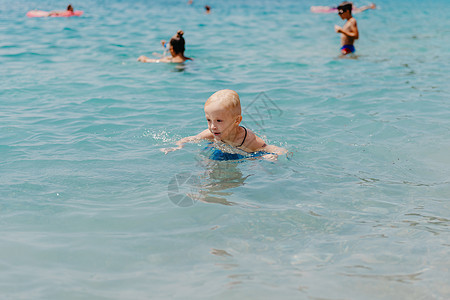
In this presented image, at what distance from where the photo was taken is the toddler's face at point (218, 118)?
4633 mm

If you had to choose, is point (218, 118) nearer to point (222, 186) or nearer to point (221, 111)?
point (221, 111)

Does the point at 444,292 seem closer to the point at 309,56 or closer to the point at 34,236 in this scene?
the point at 34,236

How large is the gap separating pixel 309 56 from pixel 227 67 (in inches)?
106

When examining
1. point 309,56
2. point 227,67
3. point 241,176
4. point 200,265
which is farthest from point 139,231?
point 309,56

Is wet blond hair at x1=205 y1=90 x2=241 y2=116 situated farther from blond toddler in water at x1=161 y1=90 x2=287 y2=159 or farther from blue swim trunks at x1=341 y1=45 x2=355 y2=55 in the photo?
blue swim trunks at x1=341 y1=45 x2=355 y2=55

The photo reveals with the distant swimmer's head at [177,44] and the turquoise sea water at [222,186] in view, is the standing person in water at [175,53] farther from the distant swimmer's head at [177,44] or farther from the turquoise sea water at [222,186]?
the turquoise sea water at [222,186]

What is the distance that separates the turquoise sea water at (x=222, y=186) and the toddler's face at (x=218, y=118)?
1.39 ft

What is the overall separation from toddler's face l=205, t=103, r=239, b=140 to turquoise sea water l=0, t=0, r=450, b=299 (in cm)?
42

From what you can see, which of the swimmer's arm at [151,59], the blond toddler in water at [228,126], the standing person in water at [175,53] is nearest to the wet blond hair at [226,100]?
the blond toddler in water at [228,126]

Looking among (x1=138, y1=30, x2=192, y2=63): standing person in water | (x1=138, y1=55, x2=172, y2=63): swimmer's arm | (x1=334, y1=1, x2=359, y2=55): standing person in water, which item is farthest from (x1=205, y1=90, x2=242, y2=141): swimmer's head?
(x1=334, y1=1, x2=359, y2=55): standing person in water

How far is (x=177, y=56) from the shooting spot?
11.4m

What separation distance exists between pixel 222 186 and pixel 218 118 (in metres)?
0.69

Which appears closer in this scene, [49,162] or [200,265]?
[200,265]

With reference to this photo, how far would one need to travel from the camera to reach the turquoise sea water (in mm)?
2971
